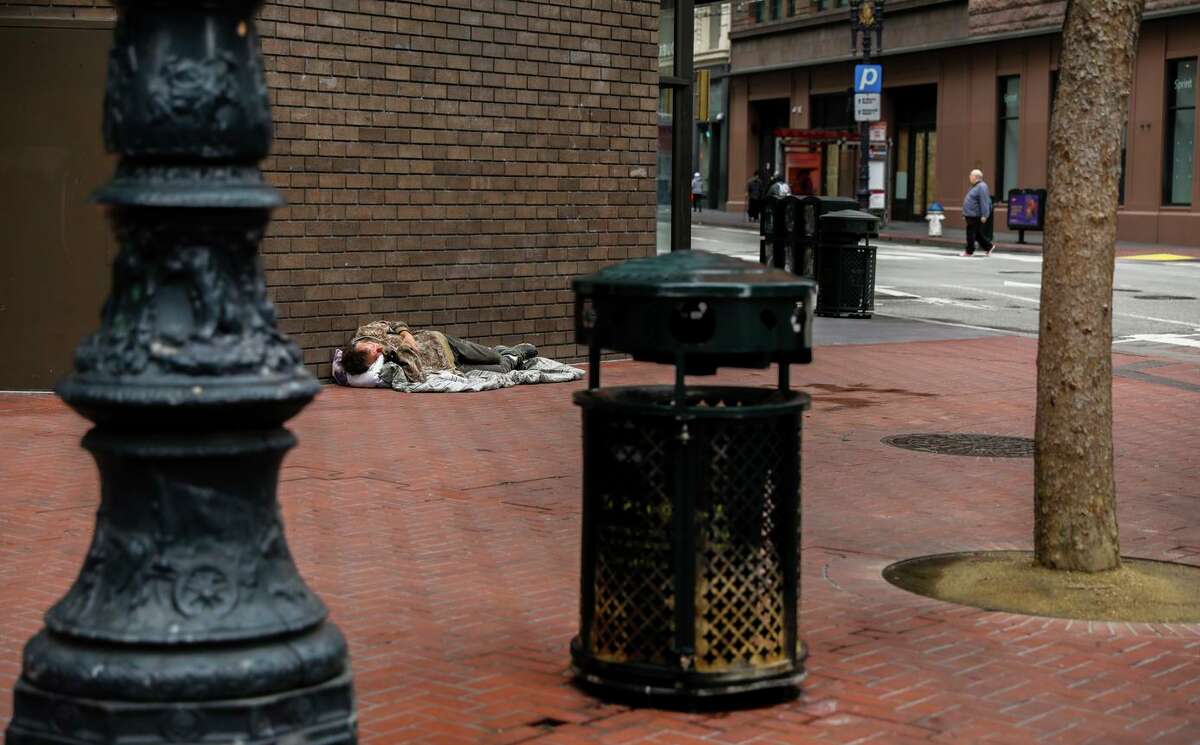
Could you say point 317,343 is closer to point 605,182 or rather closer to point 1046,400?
point 605,182

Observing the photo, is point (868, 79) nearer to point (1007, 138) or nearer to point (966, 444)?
point (1007, 138)

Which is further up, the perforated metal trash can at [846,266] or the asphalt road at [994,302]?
the perforated metal trash can at [846,266]

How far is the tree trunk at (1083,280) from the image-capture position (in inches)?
275

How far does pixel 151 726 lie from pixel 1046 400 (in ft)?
15.3

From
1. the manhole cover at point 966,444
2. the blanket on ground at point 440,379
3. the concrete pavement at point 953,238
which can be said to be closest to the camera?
the manhole cover at point 966,444

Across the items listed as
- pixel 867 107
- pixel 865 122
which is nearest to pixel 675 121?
pixel 867 107

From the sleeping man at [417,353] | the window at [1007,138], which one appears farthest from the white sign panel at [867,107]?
the sleeping man at [417,353]

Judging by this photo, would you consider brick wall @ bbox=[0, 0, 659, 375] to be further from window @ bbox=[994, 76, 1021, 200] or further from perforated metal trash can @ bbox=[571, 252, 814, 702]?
window @ bbox=[994, 76, 1021, 200]

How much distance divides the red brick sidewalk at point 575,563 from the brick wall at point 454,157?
1.32 metres

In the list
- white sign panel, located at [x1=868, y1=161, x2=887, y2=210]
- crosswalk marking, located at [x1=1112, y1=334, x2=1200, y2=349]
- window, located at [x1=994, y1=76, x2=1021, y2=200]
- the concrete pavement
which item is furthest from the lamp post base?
window, located at [x1=994, y1=76, x2=1021, y2=200]

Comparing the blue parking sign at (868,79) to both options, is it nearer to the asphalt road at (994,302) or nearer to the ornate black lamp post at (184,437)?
the asphalt road at (994,302)

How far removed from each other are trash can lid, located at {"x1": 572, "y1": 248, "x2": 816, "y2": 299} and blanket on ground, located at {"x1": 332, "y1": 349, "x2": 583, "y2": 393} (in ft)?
26.8

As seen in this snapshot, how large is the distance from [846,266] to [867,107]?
21.9 m

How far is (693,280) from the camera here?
17.3 ft
